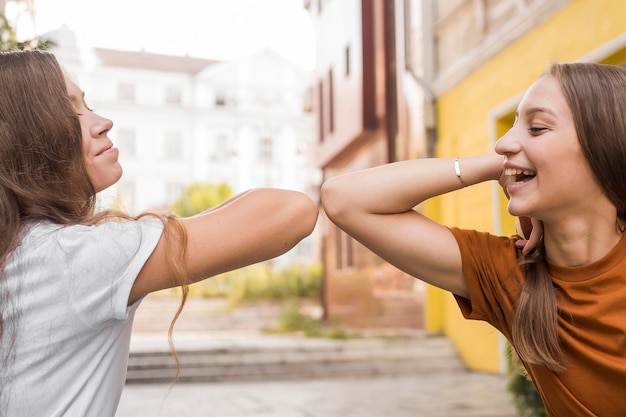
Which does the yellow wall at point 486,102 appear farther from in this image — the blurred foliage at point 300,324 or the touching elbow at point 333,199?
the touching elbow at point 333,199

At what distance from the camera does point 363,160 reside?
35.0 feet

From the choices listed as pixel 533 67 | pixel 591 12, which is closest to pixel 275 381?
pixel 533 67

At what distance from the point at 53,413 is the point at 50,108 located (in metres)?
0.44

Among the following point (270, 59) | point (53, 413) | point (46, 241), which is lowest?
point (53, 413)

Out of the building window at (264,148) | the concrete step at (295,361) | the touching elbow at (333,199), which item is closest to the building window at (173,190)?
the building window at (264,148)

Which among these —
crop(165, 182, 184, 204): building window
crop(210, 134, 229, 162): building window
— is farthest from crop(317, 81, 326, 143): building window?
crop(210, 134, 229, 162): building window

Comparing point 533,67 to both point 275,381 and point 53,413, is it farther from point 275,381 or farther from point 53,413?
point 53,413

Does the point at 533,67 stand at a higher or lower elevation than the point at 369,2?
lower

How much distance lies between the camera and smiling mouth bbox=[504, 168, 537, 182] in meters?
1.29

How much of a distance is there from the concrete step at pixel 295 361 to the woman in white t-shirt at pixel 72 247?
6.73 metres

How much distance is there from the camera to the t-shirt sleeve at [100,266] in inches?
38.8

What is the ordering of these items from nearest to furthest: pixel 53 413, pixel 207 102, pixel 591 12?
pixel 53 413, pixel 591 12, pixel 207 102

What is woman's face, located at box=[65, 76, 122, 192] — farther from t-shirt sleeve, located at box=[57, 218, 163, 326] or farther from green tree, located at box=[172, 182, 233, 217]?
green tree, located at box=[172, 182, 233, 217]

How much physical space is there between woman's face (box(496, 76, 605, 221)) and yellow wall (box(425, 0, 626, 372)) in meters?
3.88
